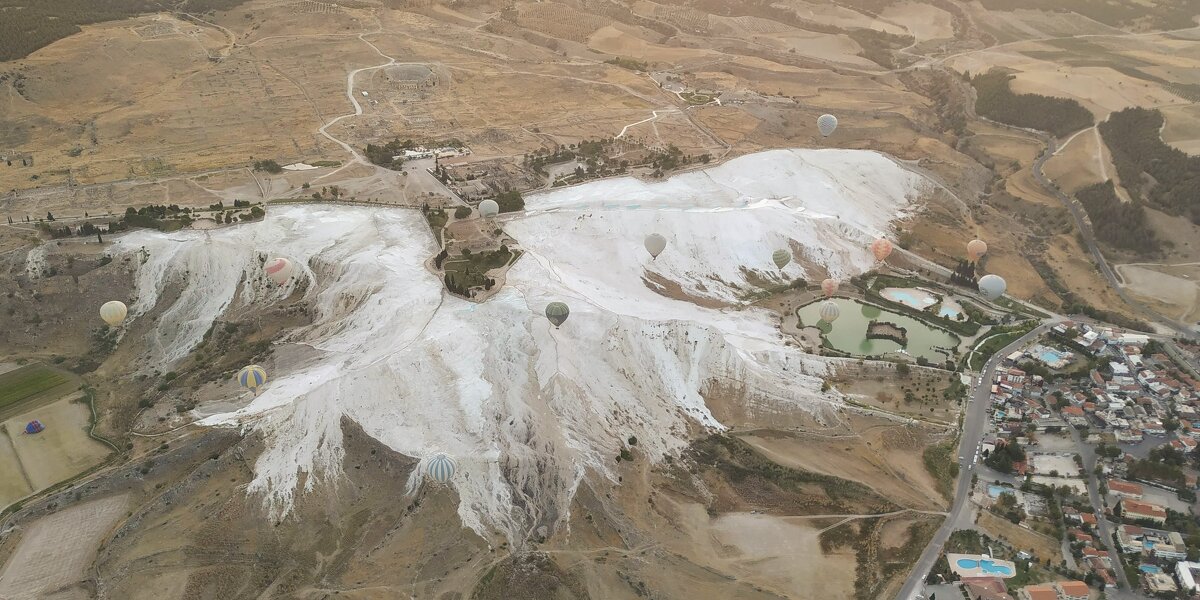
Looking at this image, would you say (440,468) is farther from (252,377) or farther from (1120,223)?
(1120,223)

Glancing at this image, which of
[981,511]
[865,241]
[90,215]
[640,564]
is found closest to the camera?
[640,564]

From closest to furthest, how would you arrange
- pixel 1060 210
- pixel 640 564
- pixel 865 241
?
pixel 640 564
pixel 865 241
pixel 1060 210

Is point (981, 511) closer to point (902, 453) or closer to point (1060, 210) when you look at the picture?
point (902, 453)

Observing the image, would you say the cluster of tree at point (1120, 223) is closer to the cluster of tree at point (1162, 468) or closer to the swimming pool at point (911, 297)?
the swimming pool at point (911, 297)

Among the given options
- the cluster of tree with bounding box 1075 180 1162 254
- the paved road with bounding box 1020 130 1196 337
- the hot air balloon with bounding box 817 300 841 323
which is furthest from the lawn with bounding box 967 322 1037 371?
the cluster of tree with bounding box 1075 180 1162 254

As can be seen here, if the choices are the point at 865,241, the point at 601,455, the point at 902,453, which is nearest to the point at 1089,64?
the point at 865,241

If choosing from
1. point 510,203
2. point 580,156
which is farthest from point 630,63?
point 510,203
